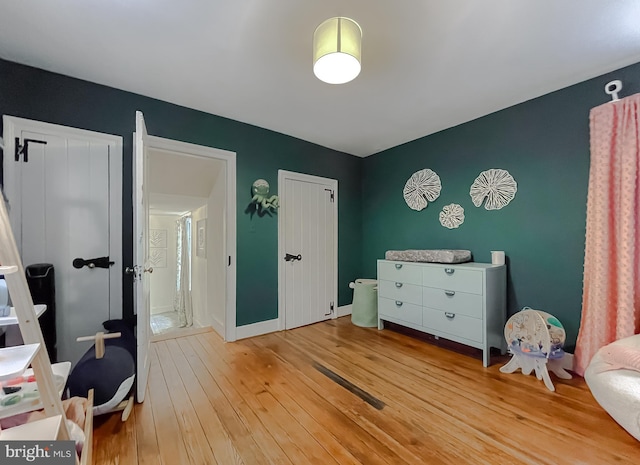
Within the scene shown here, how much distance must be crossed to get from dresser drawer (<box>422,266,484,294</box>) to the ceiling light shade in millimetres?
1881

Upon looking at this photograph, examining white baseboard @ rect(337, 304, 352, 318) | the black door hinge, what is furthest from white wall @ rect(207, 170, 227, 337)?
white baseboard @ rect(337, 304, 352, 318)

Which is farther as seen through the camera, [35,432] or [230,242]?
[230,242]

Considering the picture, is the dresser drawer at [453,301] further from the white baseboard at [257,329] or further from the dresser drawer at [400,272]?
the white baseboard at [257,329]

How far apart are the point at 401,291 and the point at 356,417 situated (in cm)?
156

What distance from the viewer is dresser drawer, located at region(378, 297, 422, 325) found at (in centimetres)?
283

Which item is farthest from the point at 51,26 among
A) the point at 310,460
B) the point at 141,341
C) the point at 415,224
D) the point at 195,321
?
the point at 195,321

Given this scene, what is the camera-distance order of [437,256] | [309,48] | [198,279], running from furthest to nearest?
[198,279]
[437,256]
[309,48]

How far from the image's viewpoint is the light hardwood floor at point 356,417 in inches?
54.1

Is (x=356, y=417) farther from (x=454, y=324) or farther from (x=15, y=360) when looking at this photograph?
(x=15, y=360)

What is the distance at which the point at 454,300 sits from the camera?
251 centimetres

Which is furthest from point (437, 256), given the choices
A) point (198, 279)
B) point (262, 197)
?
point (198, 279)

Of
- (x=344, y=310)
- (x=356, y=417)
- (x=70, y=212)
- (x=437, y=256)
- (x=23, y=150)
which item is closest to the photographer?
(x=356, y=417)

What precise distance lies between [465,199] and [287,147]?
83.1 inches

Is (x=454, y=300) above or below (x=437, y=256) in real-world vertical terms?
below
